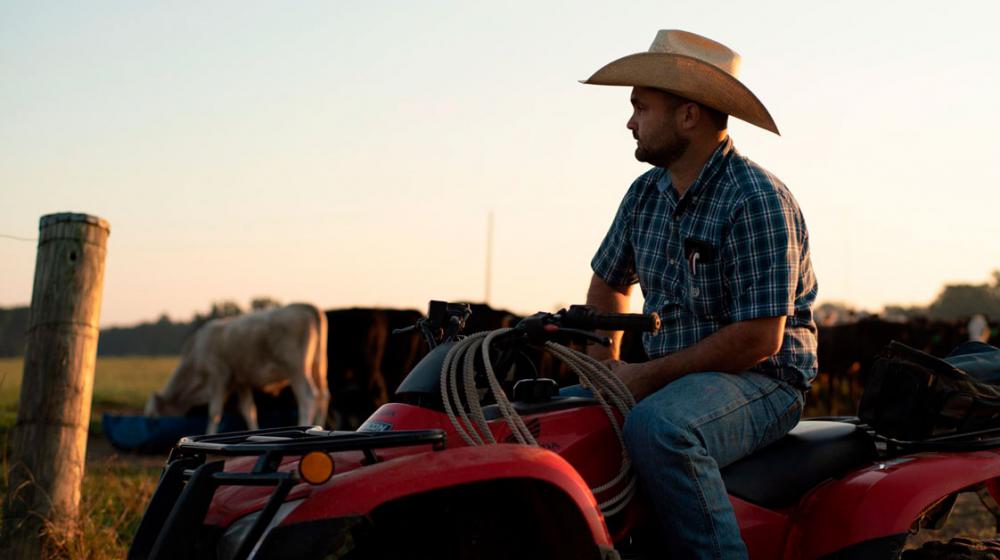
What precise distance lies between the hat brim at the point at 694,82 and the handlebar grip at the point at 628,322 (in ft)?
3.10

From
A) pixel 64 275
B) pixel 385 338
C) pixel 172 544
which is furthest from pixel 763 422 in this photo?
pixel 385 338

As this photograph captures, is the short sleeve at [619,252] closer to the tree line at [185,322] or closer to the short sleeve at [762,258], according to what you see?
the short sleeve at [762,258]

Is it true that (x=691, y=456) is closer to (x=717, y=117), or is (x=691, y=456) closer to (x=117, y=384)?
(x=717, y=117)

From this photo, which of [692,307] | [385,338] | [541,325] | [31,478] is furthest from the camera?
[385,338]

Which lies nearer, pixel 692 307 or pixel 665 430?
pixel 665 430

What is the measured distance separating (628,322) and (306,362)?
13.6 meters

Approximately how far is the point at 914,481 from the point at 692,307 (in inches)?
32.7

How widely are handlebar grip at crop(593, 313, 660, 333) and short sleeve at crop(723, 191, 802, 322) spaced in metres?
0.47

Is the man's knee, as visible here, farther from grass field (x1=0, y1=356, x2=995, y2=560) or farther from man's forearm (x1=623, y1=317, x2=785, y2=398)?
grass field (x1=0, y1=356, x2=995, y2=560)

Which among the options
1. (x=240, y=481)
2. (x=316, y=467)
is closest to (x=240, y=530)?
(x=240, y=481)

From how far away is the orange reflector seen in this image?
255cm

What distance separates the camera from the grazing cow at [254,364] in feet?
53.1

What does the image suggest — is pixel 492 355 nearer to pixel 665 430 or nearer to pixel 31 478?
pixel 665 430

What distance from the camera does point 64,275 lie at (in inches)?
200
